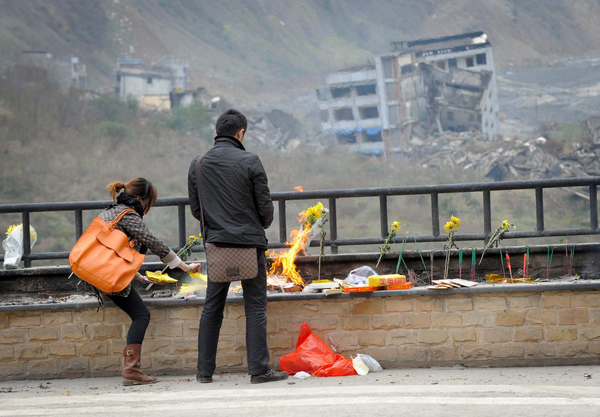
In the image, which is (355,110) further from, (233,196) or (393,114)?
(233,196)

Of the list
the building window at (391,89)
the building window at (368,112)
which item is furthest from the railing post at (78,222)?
the building window at (391,89)

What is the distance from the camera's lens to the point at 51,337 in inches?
204

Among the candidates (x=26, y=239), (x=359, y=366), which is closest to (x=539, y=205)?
(x=359, y=366)

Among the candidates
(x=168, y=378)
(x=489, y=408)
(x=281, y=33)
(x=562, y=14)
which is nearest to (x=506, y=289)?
(x=489, y=408)

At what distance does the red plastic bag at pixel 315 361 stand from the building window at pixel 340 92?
5647 cm

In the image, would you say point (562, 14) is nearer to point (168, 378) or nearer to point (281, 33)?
point (281, 33)

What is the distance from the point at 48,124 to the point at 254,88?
753 inches

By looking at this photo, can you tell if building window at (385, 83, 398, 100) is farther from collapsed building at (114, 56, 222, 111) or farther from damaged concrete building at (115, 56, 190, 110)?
damaged concrete building at (115, 56, 190, 110)

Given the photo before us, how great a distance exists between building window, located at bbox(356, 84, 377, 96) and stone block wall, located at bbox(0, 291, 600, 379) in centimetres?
5615

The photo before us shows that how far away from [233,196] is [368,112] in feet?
184

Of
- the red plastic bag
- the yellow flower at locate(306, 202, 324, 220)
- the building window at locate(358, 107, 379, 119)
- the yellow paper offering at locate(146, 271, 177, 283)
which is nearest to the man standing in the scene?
the red plastic bag

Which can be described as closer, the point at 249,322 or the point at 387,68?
the point at 249,322

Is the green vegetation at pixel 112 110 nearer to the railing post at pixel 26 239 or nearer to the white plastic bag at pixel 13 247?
the railing post at pixel 26 239

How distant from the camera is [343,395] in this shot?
4.20 meters
